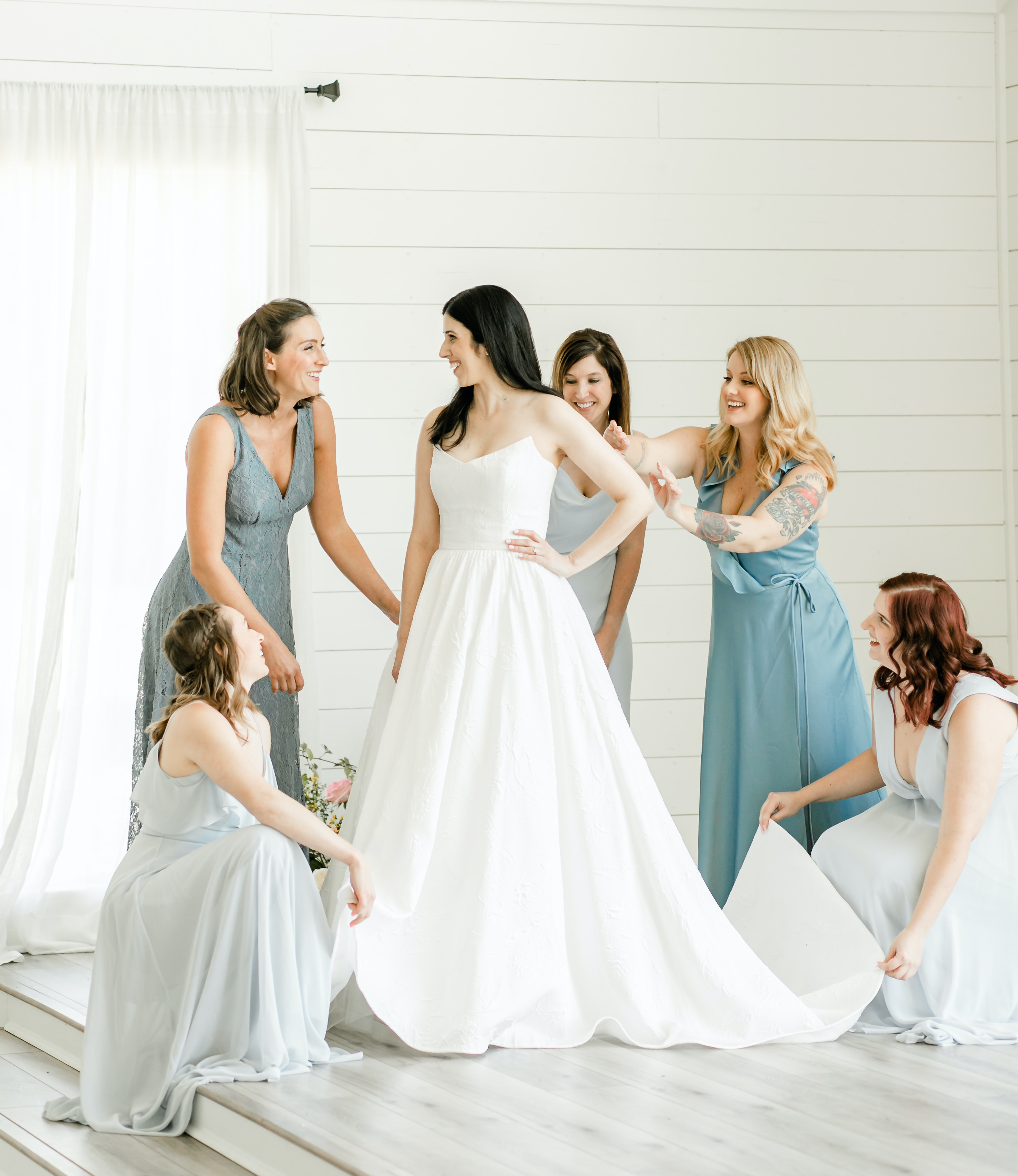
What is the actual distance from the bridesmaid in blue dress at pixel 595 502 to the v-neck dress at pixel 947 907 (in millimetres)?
732

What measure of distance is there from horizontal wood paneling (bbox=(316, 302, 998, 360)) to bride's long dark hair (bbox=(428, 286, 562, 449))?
132 centimetres

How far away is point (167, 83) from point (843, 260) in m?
2.19

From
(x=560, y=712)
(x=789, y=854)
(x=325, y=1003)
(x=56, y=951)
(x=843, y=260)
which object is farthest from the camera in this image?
(x=843, y=260)

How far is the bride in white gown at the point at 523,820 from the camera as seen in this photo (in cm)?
227

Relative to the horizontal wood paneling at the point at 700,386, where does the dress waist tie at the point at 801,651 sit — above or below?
below

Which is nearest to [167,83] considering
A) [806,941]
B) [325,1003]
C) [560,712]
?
[560,712]

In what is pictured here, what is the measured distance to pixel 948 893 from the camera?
238 centimetres

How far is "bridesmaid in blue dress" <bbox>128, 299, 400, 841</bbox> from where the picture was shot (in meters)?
2.61

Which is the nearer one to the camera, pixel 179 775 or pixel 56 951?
pixel 179 775

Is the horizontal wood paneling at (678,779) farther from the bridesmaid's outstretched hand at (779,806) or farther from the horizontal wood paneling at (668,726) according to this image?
the bridesmaid's outstretched hand at (779,806)

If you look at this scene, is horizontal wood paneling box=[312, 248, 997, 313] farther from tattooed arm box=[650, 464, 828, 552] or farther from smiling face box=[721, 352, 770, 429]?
tattooed arm box=[650, 464, 828, 552]

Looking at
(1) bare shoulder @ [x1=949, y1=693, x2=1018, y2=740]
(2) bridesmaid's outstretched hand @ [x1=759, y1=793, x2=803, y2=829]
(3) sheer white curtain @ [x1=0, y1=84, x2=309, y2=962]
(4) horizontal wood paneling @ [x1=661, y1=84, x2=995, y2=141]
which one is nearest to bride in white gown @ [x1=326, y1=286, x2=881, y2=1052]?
(2) bridesmaid's outstretched hand @ [x1=759, y1=793, x2=803, y2=829]

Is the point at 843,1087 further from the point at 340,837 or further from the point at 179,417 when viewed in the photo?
the point at 179,417

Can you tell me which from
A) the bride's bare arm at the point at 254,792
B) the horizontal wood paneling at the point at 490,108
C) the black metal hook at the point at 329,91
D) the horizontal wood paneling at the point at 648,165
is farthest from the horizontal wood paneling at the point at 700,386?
the bride's bare arm at the point at 254,792
